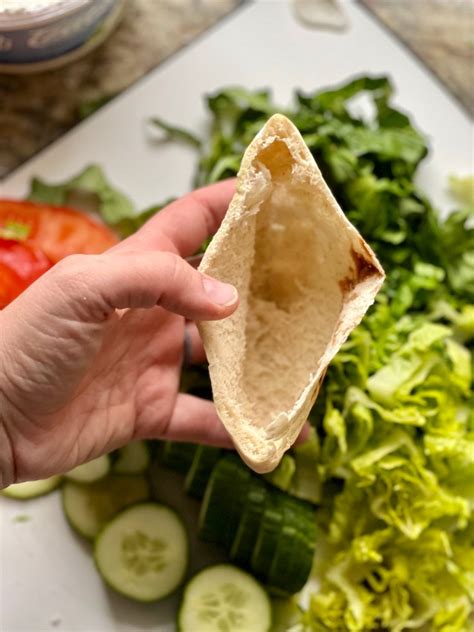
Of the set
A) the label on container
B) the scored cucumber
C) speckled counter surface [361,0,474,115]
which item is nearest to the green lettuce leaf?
the label on container

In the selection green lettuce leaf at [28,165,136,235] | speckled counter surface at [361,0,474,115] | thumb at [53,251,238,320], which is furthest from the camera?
speckled counter surface at [361,0,474,115]

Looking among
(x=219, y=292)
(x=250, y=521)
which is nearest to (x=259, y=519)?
(x=250, y=521)

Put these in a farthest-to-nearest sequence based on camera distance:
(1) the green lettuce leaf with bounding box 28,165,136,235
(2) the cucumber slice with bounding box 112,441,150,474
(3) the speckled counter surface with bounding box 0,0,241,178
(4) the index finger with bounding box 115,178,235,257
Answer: (3) the speckled counter surface with bounding box 0,0,241,178 → (1) the green lettuce leaf with bounding box 28,165,136,235 → (2) the cucumber slice with bounding box 112,441,150,474 → (4) the index finger with bounding box 115,178,235,257

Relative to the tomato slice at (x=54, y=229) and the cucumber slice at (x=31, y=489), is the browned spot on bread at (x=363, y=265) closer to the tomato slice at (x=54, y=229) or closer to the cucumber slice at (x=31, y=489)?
the tomato slice at (x=54, y=229)

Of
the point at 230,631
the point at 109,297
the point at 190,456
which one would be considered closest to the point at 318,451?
the point at 190,456

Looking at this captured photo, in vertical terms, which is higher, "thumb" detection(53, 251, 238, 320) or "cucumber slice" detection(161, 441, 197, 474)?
"thumb" detection(53, 251, 238, 320)

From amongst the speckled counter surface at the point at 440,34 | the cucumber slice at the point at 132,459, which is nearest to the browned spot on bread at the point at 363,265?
the cucumber slice at the point at 132,459

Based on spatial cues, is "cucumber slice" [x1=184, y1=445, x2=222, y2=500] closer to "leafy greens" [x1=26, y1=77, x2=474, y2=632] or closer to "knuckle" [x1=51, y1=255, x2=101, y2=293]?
"leafy greens" [x1=26, y1=77, x2=474, y2=632]

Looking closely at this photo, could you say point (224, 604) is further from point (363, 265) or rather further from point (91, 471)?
point (363, 265)
